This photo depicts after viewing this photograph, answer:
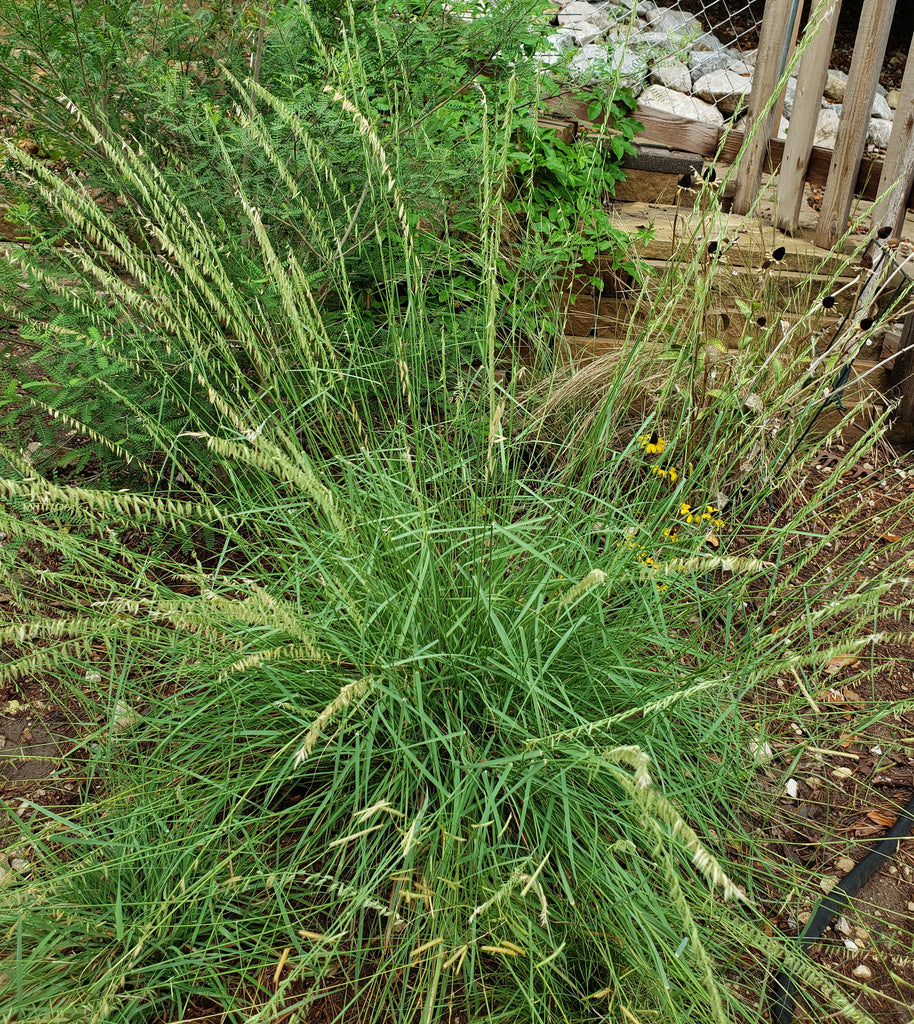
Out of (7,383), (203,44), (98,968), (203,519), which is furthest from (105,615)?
(203,44)

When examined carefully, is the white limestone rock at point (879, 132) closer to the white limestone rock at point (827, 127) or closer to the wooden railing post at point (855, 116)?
the white limestone rock at point (827, 127)

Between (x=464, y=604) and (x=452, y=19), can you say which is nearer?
(x=464, y=604)

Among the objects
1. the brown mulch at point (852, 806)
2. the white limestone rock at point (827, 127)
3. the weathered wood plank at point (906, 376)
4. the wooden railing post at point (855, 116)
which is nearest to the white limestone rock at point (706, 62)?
the white limestone rock at point (827, 127)

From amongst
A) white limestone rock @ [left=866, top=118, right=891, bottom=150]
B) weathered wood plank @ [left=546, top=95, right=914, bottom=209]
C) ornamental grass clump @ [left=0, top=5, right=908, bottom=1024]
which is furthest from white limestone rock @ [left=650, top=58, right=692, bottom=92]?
ornamental grass clump @ [left=0, top=5, right=908, bottom=1024]

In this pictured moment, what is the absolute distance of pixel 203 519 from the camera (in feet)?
8.61

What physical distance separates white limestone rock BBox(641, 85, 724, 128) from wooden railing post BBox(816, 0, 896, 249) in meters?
1.68

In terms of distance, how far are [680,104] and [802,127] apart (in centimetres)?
176

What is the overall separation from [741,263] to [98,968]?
350cm

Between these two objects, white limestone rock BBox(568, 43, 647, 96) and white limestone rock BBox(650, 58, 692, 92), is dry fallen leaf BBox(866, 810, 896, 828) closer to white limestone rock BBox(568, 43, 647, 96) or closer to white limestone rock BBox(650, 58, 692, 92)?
white limestone rock BBox(568, 43, 647, 96)

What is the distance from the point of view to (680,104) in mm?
5348

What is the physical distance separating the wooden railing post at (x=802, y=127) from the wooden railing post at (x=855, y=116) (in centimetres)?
12

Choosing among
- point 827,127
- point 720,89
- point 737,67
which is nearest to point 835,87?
point 827,127

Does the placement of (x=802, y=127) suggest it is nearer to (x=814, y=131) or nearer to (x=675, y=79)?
(x=814, y=131)

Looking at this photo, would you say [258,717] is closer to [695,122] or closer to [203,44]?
[203,44]
